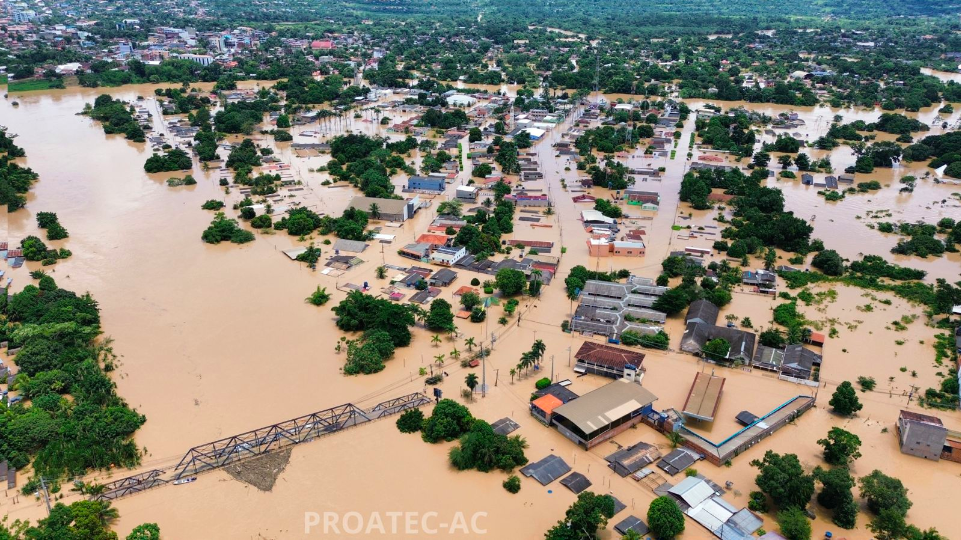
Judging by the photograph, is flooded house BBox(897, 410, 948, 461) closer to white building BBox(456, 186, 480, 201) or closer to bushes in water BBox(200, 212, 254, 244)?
white building BBox(456, 186, 480, 201)

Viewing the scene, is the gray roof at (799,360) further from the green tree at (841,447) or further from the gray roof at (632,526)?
the gray roof at (632,526)

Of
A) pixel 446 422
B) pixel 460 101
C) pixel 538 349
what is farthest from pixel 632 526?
pixel 460 101

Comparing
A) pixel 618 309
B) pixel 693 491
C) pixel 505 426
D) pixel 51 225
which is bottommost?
pixel 51 225

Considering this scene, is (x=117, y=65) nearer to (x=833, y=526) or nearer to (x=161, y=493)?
(x=161, y=493)

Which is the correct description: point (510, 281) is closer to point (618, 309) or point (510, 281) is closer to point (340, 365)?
point (618, 309)

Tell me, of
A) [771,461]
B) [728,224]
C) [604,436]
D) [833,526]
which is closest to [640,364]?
[604,436]
